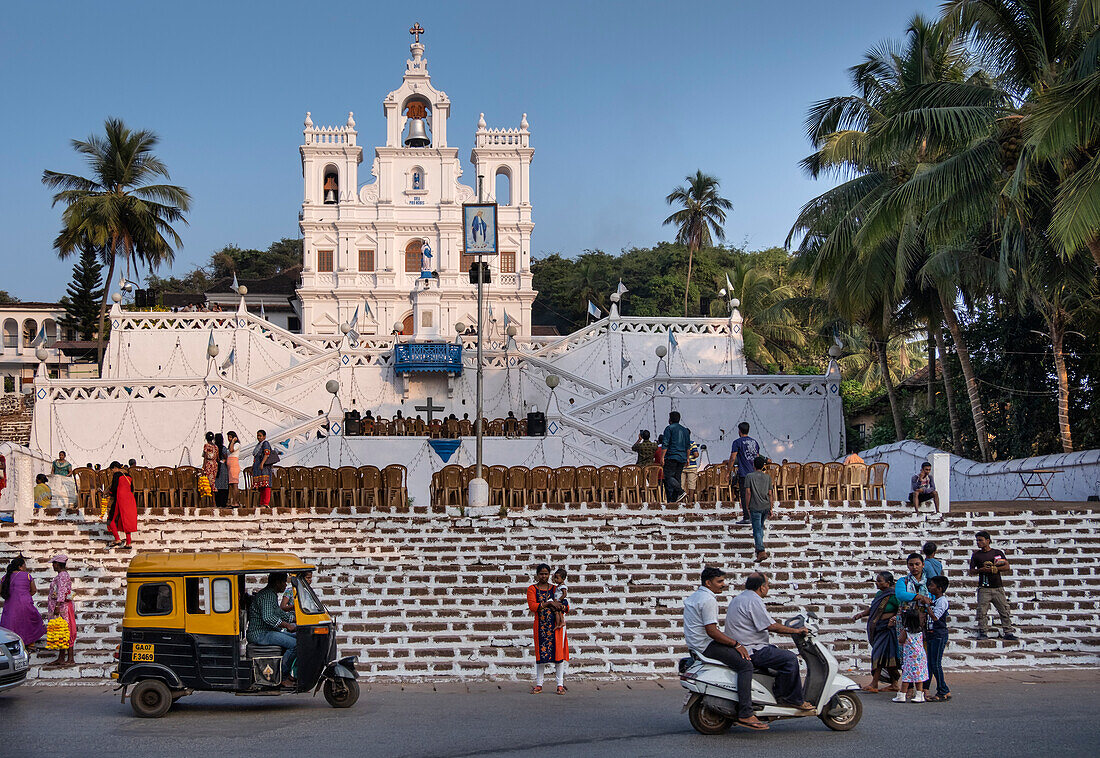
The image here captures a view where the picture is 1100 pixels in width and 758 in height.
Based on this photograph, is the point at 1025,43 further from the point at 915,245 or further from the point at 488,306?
the point at 488,306

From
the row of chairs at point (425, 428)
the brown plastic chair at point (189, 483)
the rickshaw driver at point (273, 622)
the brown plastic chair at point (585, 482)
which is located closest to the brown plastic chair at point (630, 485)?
the brown plastic chair at point (585, 482)

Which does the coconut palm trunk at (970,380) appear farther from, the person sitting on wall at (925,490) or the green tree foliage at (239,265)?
the green tree foliage at (239,265)

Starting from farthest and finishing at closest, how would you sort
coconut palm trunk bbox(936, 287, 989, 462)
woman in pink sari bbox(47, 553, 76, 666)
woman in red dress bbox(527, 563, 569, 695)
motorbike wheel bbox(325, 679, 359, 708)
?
coconut palm trunk bbox(936, 287, 989, 462) < woman in pink sari bbox(47, 553, 76, 666) < woman in red dress bbox(527, 563, 569, 695) < motorbike wheel bbox(325, 679, 359, 708)

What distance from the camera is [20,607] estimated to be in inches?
538

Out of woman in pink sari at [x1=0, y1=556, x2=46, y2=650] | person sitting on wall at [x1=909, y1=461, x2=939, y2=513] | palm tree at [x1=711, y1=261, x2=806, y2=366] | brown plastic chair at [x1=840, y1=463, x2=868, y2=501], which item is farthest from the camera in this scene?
palm tree at [x1=711, y1=261, x2=806, y2=366]

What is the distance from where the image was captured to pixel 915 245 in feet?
83.3

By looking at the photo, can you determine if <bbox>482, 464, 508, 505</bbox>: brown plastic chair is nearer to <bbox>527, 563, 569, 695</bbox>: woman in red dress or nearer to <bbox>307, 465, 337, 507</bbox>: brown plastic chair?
<bbox>307, 465, 337, 507</bbox>: brown plastic chair

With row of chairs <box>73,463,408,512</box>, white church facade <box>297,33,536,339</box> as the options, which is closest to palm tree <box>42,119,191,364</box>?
white church facade <box>297,33,536,339</box>

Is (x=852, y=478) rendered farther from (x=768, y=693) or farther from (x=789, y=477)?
(x=768, y=693)

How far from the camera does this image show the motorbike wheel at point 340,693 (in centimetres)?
1127

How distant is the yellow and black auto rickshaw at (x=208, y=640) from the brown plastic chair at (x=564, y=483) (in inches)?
317

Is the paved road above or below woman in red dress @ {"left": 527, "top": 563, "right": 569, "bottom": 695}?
below

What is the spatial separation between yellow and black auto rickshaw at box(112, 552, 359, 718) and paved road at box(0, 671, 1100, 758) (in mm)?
287

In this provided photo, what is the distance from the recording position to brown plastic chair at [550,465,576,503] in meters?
19.0
